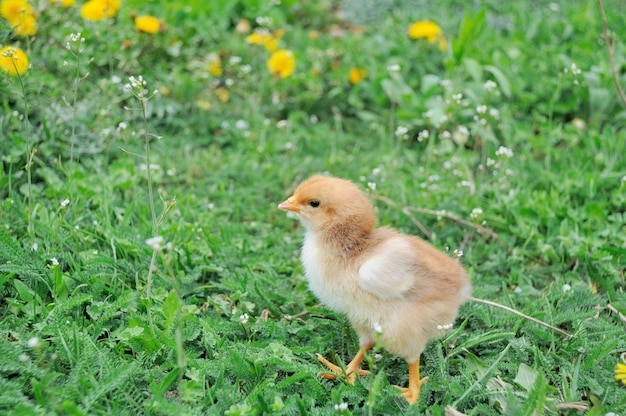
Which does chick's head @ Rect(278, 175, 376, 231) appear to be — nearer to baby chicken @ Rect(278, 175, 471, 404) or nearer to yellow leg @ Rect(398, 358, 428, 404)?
baby chicken @ Rect(278, 175, 471, 404)

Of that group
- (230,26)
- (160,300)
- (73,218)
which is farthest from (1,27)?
(230,26)

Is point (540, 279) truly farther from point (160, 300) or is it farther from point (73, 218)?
point (73, 218)

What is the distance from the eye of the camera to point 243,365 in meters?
3.07

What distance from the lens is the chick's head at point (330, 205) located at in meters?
3.23

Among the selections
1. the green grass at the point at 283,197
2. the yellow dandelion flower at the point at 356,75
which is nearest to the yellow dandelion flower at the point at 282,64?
the green grass at the point at 283,197

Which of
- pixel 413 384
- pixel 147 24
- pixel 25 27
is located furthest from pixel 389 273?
pixel 147 24

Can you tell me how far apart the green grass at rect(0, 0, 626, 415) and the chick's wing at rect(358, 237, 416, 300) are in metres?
0.38

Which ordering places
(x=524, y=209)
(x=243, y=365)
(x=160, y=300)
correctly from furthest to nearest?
(x=524, y=209)
(x=160, y=300)
(x=243, y=365)

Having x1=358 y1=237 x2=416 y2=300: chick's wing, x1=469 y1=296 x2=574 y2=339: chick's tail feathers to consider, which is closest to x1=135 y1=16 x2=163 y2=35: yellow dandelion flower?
x1=358 y1=237 x2=416 y2=300: chick's wing

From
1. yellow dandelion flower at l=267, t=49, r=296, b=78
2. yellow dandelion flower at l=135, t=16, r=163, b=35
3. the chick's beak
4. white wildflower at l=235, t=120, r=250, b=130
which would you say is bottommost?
white wildflower at l=235, t=120, r=250, b=130

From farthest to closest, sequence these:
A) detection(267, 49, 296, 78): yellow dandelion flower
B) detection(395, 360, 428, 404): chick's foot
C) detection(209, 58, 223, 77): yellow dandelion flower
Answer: detection(209, 58, 223, 77): yellow dandelion flower
detection(267, 49, 296, 78): yellow dandelion flower
detection(395, 360, 428, 404): chick's foot

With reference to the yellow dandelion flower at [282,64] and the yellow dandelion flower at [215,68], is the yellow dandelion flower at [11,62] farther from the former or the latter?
the yellow dandelion flower at [282,64]

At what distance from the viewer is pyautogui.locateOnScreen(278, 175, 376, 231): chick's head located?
323cm

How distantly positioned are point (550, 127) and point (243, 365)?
3.56 m
